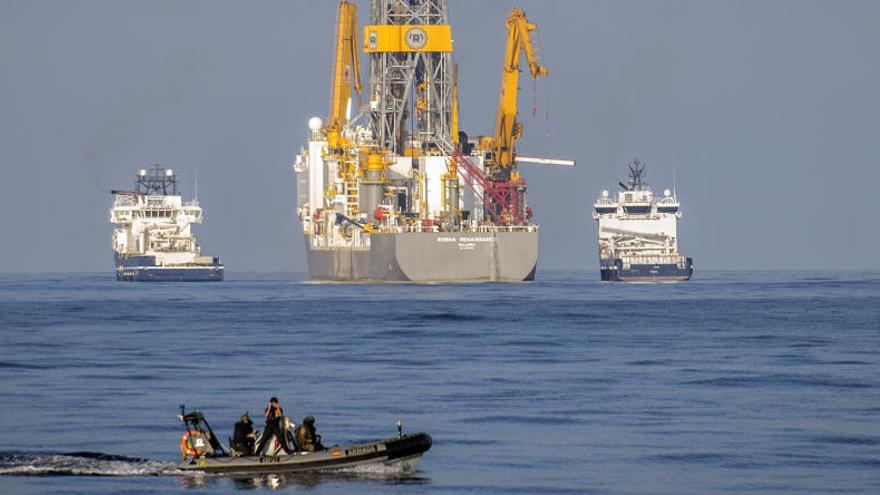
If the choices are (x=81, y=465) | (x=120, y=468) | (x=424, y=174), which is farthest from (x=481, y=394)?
(x=424, y=174)

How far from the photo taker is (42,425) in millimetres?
50625

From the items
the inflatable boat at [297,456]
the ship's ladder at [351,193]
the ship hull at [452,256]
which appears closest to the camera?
the inflatable boat at [297,456]

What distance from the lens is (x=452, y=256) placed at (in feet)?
463

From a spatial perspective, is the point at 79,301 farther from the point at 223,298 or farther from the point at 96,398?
the point at 96,398

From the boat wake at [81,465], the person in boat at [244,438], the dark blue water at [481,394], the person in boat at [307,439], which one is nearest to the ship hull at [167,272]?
the dark blue water at [481,394]

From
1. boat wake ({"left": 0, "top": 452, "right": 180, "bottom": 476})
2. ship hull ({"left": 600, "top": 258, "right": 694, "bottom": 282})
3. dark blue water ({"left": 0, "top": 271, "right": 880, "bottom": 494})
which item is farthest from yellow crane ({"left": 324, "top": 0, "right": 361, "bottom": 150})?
boat wake ({"left": 0, "top": 452, "right": 180, "bottom": 476})

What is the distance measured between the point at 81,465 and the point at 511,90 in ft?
373

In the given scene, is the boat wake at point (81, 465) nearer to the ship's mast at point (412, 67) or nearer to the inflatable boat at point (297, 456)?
the inflatable boat at point (297, 456)

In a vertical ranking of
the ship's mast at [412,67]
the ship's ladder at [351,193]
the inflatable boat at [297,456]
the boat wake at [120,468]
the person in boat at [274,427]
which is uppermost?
the ship's mast at [412,67]

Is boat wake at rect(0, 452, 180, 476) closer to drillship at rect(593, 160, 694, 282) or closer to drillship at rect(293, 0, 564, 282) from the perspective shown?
drillship at rect(293, 0, 564, 282)

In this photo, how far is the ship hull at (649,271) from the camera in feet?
564

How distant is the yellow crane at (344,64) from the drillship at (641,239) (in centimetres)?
2872

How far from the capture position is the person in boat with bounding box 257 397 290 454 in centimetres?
4197

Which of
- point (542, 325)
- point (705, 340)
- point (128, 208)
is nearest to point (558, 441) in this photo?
point (705, 340)
